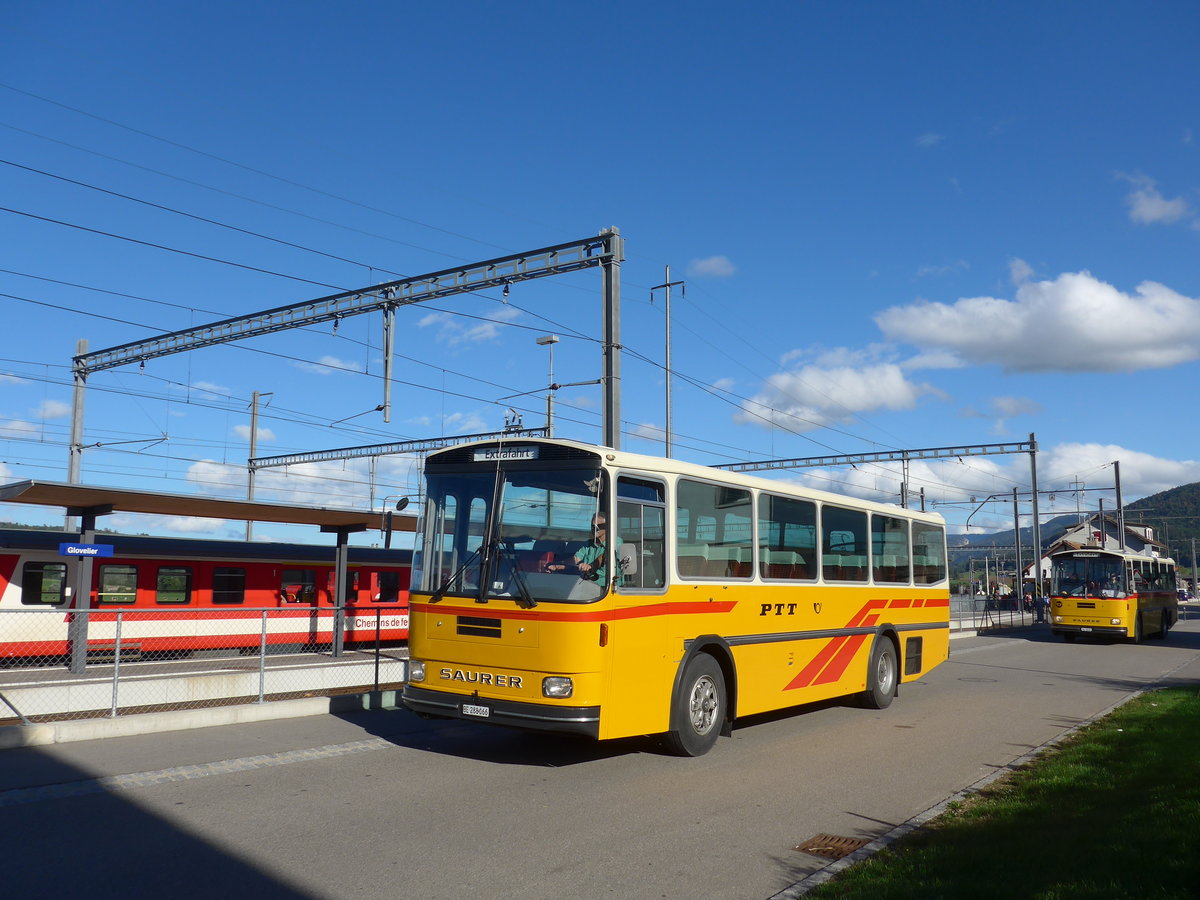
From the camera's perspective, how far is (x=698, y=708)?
991 centimetres

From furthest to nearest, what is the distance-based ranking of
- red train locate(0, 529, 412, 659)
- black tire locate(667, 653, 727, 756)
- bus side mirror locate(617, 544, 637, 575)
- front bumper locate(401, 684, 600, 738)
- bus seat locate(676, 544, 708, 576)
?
1. red train locate(0, 529, 412, 659)
2. bus seat locate(676, 544, 708, 576)
3. black tire locate(667, 653, 727, 756)
4. bus side mirror locate(617, 544, 637, 575)
5. front bumper locate(401, 684, 600, 738)

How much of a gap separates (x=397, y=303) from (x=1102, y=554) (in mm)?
23412

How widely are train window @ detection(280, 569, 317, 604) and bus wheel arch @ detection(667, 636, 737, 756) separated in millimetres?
19247

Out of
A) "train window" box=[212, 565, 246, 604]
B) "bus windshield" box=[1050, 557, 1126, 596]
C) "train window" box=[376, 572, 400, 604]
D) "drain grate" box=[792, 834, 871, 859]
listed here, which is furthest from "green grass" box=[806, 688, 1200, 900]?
"bus windshield" box=[1050, 557, 1126, 596]

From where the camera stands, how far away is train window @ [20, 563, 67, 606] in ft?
73.5

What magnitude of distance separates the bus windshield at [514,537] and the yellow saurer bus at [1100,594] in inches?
1044

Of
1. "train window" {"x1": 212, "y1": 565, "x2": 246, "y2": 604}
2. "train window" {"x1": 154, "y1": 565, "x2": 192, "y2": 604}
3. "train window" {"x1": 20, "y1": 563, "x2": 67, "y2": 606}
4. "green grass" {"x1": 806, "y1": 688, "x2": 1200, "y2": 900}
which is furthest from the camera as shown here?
"train window" {"x1": 212, "y1": 565, "x2": 246, "y2": 604}

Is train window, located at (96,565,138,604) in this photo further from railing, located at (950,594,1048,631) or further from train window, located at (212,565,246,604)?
railing, located at (950,594,1048,631)

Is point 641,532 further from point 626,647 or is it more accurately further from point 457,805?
point 457,805

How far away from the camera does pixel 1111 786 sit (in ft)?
26.5

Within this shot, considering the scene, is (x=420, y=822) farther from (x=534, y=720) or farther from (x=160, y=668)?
(x=160, y=668)

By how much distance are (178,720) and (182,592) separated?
1490cm

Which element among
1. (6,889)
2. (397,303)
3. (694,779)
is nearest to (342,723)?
(694,779)

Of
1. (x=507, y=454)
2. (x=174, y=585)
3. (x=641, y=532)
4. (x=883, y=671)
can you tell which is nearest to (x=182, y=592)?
(x=174, y=585)
